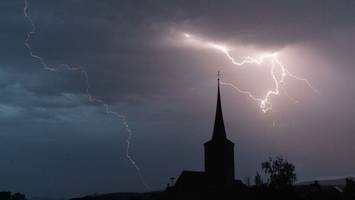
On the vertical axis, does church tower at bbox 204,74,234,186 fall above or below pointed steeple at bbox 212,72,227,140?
below

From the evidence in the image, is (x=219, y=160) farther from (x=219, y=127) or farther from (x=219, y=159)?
(x=219, y=127)

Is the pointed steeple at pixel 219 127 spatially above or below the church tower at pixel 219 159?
above

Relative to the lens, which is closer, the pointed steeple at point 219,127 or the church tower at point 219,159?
the church tower at point 219,159

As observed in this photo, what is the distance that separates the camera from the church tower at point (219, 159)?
93062 millimetres

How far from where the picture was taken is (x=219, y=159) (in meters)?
93.4

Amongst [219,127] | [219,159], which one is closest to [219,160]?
[219,159]

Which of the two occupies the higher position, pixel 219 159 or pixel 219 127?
pixel 219 127

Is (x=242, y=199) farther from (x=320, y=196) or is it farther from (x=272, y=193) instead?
(x=272, y=193)

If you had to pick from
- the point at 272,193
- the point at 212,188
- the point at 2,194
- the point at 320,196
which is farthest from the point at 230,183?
the point at 2,194

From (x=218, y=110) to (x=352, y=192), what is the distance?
2457 cm

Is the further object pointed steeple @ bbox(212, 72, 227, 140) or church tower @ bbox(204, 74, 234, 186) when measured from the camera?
pointed steeple @ bbox(212, 72, 227, 140)

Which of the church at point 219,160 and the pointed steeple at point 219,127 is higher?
the pointed steeple at point 219,127

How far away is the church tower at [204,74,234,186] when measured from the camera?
93.1 m

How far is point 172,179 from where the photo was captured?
342 feet
